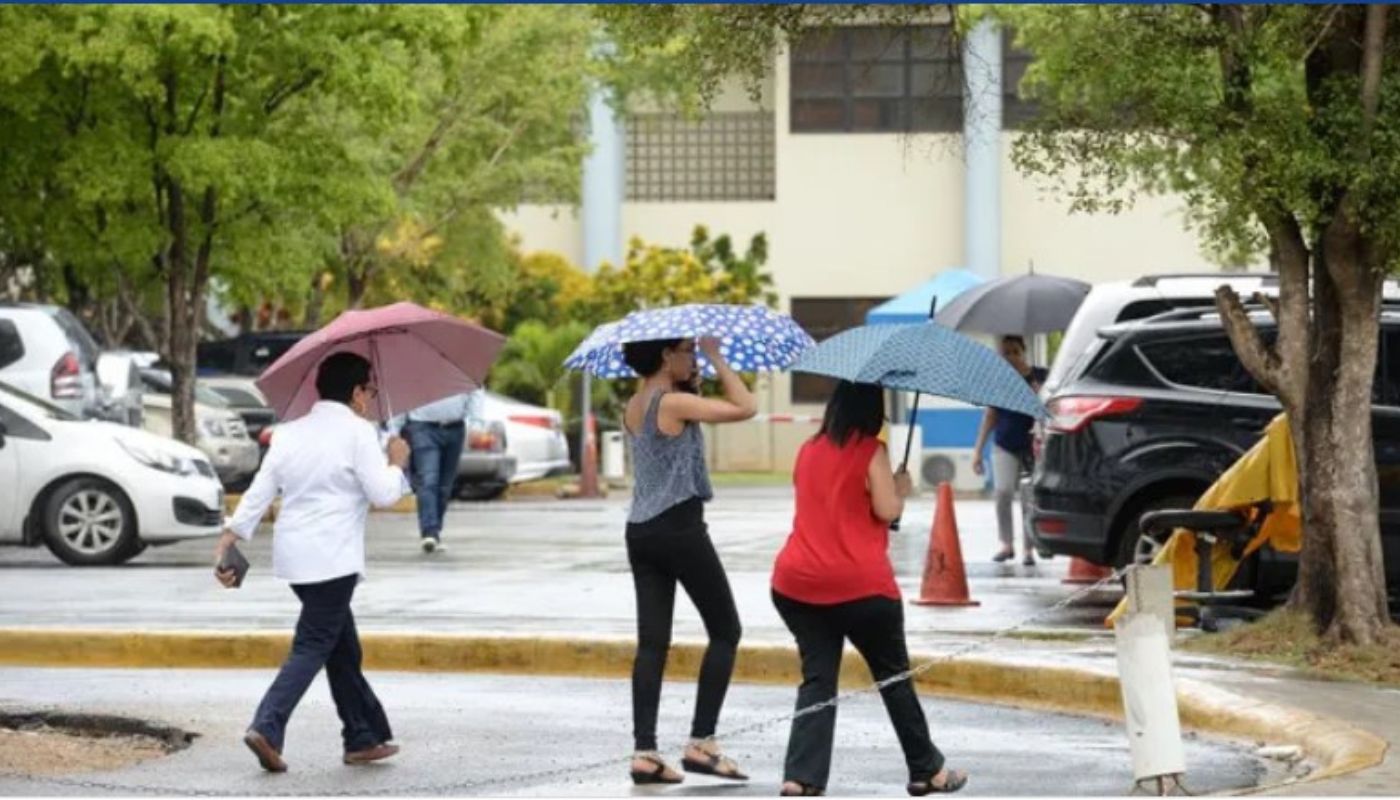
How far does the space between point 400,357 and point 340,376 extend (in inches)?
37.8

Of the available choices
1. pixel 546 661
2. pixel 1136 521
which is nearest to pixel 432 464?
pixel 1136 521

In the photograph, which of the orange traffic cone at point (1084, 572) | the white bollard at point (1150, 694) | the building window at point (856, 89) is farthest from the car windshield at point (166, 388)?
the white bollard at point (1150, 694)

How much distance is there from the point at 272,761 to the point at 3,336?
17.0 metres

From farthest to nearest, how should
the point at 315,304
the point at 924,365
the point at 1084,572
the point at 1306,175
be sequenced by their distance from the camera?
1. the point at 315,304
2. the point at 1084,572
3. the point at 1306,175
4. the point at 924,365

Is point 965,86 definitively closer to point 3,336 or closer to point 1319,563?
point 1319,563

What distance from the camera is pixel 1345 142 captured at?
15555 millimetres

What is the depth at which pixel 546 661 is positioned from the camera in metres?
16.6

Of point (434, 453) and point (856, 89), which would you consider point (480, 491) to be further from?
point (856, 89)

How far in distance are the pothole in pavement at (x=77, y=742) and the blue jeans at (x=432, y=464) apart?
1066cm

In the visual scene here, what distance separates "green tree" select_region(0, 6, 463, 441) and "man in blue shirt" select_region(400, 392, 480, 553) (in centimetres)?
714

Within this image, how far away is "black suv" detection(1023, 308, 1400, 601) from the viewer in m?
19.2

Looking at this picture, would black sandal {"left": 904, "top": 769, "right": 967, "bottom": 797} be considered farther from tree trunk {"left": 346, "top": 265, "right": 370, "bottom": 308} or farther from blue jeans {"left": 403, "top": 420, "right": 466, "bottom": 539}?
tree trunk {"left": 346, "top": 265, "right": 370, "bottom": 308}

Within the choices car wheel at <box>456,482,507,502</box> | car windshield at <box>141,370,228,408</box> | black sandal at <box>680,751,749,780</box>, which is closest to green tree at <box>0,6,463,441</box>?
car windshield at <box>141,370,228,408</box>

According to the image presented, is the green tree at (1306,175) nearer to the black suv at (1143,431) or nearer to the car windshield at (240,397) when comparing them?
the black suv at (1143,431)
